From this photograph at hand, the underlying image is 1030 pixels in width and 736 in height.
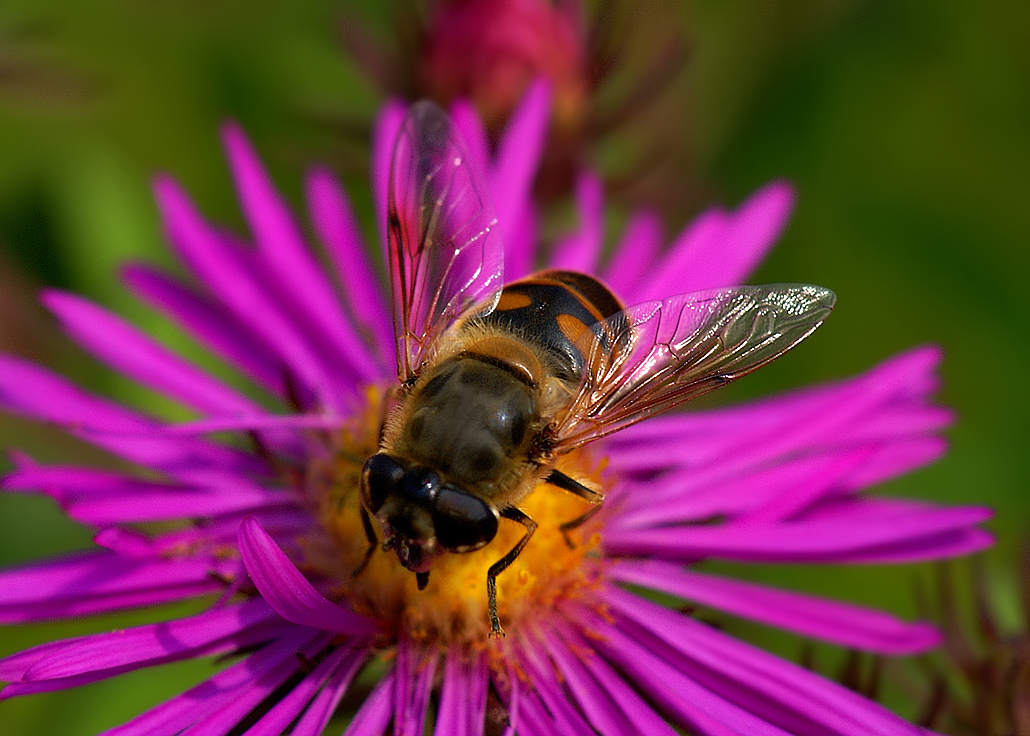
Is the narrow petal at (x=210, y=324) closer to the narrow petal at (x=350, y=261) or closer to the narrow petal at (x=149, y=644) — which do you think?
the narrow petal at (x=350, y=261)

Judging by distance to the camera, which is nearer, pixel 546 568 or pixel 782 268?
pixel 546 568

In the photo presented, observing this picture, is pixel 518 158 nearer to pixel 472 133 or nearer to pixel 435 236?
pixel 472 133

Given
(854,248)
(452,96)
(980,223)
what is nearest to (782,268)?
(854,248)

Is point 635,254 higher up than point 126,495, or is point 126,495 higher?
point 635,254

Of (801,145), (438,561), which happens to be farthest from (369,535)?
(801,145)

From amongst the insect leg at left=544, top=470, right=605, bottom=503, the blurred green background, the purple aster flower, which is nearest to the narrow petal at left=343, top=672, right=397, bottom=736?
the purple aster flower

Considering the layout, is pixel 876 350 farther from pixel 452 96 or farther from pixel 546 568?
pixel 546 568
